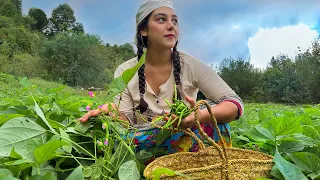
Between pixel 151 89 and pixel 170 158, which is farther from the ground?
pixel 151 89

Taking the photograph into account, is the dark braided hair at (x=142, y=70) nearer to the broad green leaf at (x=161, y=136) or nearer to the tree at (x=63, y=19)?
the broad green leaf at (x=161, y=136)

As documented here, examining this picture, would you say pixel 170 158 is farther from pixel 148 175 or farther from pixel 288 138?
pixel 288 138

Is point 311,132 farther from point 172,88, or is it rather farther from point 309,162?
point 172,88

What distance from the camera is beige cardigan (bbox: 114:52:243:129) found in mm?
1570

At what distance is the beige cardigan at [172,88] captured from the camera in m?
1.57

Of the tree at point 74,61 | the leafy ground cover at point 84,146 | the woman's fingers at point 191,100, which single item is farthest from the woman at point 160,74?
the tree at point 74,61

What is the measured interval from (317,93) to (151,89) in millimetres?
18167

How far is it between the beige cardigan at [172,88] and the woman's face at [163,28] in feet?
0.33

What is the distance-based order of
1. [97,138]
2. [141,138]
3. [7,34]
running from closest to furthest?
[97,138]
[141,138]
[7,34]

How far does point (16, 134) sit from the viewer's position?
84cm

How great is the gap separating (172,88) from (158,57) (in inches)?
5.4

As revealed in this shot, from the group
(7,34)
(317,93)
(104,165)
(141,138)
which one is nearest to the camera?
(104,165)

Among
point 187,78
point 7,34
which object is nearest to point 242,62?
point 7,34

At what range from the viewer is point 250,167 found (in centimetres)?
103
